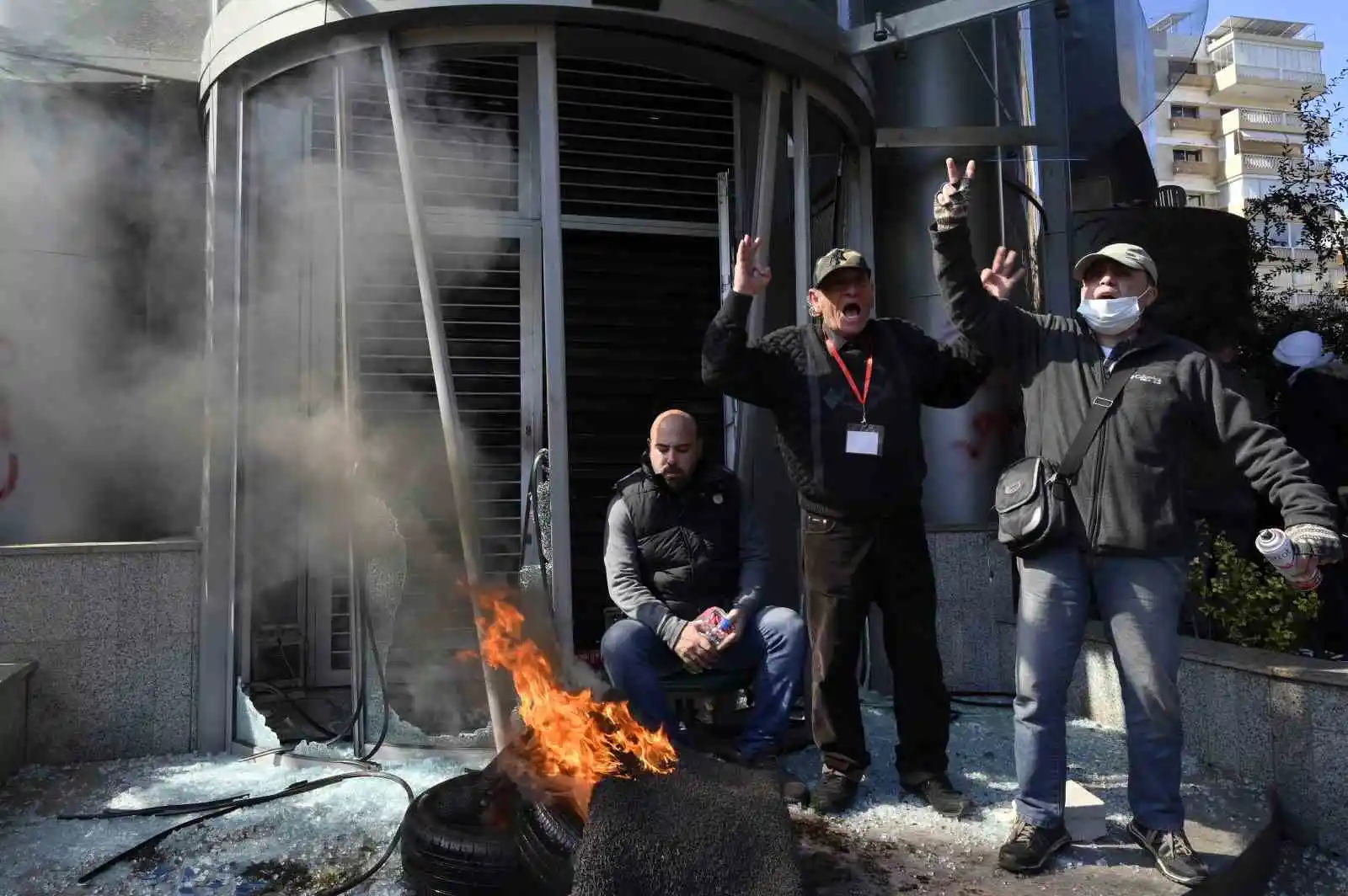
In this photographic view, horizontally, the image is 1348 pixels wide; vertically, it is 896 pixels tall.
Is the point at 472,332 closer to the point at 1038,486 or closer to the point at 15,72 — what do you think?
the point at 15,72

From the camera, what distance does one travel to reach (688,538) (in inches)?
149

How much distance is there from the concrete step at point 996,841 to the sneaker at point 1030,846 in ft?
0.10

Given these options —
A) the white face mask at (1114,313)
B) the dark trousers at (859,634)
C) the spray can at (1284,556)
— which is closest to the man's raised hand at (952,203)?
the white face mask at (1114,313)

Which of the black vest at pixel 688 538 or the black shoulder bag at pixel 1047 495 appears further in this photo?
the black vest at pixel 688 538

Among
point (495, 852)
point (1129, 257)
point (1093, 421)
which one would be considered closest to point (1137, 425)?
point (1093, 421)

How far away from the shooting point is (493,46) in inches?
157

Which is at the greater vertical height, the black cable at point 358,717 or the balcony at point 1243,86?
the balcony at point 1243,86

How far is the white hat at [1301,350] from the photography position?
5129mm

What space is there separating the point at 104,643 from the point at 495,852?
257cm

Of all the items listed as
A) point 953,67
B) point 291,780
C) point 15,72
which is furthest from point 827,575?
point 15,72

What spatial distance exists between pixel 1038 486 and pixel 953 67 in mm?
3736

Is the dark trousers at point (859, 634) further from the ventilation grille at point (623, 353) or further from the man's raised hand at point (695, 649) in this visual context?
the ventilation grille at point (623, 353)

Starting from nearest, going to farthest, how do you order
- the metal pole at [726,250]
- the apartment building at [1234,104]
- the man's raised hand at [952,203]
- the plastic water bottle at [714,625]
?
the man's raised hand at [952,203] < the plastic water bottle at [714,625] < the metal pole at [726,250] < the apartment building at [1234,104]

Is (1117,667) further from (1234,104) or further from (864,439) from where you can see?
(1234,104)
